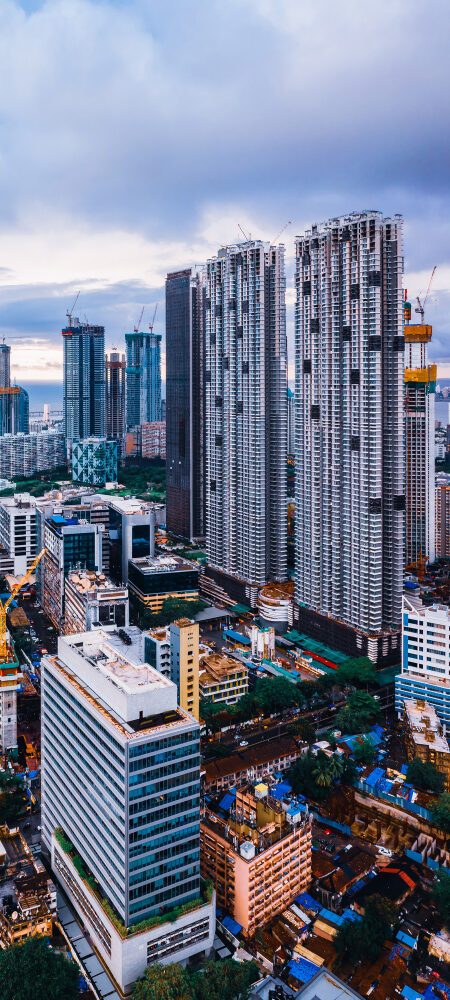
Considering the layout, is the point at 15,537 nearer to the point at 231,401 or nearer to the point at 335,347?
the point at 231,401

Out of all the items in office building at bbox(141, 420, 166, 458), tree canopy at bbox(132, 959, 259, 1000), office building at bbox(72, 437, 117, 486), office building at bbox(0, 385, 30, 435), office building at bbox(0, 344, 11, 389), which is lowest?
tree canopy at bbox(132, 959, 259, 1000)

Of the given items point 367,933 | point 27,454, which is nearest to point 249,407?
point 367,933

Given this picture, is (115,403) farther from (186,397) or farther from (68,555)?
(68,555)

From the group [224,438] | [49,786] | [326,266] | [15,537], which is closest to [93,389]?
[15,537]

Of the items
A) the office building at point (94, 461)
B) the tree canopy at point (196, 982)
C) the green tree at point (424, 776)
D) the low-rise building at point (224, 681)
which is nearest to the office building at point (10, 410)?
the office building at point (94, 461)

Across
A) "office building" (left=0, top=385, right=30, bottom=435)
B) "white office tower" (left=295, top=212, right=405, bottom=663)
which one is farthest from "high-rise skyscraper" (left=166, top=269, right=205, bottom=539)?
"office building" (left=0, top=385, right=30, bottom=435)

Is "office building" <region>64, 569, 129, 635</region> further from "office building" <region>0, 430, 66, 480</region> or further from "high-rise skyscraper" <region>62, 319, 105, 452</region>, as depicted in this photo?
"high-rise skyscraper" <region>62, 319, 105, 452</region>
